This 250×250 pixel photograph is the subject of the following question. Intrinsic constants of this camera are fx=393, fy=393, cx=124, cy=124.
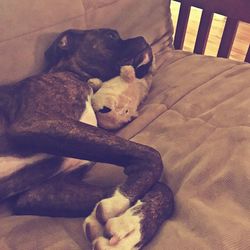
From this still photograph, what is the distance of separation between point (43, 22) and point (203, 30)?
34.4 inches

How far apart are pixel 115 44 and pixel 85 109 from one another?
0.37 m

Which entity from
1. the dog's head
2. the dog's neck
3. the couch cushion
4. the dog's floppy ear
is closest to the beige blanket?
the couch cushion

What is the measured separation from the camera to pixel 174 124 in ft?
4.81

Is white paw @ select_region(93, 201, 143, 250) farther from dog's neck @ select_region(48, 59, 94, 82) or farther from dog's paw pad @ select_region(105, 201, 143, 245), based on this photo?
dog's neck @ select_region(48, 59, 94, 82)

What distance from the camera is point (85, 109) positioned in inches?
57.7

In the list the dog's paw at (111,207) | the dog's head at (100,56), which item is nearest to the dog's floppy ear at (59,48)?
the dog's head at (100,56)

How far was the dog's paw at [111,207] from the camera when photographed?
1.06 metres

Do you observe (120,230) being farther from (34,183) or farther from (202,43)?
(202,43)

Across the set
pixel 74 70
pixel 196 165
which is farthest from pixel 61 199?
pixel 74 70

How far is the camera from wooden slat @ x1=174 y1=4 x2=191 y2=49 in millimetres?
2072

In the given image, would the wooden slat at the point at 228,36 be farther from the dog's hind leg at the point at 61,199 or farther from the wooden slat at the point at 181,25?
the dog's hind leg at the point at 61,199

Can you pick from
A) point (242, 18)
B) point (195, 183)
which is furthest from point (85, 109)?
point (242, 18)

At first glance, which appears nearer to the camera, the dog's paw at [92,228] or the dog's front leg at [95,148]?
the dog's paw at [92,228]

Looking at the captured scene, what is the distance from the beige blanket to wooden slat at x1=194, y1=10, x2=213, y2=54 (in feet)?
1.06
